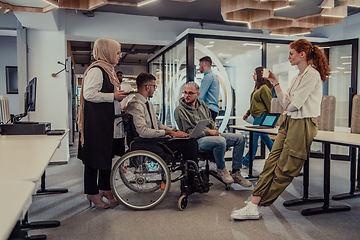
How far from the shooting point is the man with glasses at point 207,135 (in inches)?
118

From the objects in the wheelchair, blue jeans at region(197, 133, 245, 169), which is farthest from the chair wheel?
blue jeans at region(197, 133, 245, 169)

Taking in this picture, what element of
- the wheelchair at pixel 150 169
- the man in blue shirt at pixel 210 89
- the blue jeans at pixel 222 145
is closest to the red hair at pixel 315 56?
the blue jeans at pixel 222 145

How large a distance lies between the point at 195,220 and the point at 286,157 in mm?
907

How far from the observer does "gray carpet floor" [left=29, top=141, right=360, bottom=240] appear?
6.95 ft

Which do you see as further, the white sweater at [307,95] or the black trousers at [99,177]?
the black trousers at [99,177]

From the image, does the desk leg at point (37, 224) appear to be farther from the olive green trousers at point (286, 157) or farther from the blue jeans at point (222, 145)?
the olive green trousers at point (286, 157)

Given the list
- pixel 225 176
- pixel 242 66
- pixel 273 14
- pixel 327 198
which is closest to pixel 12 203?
pixel 327 198

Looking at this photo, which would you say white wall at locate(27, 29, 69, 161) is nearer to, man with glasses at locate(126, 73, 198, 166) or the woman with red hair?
man with glasses at locate(126, 73, 198, 166)

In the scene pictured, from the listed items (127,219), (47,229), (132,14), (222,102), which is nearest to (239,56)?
(222,102)

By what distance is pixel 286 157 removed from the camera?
2.30 metres

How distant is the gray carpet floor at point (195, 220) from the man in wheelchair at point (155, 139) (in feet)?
1.01

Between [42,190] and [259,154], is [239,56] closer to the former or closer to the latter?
[259,154]

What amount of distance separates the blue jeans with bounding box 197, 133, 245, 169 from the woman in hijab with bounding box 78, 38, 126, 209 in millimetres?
994

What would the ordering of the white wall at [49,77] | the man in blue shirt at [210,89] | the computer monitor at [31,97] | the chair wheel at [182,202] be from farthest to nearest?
1. the white wall at [49,77]
2. the man in blue shirt at [210,89]
3. the computer monitor at [31,97]
4. the chair wheel at [182,202]
